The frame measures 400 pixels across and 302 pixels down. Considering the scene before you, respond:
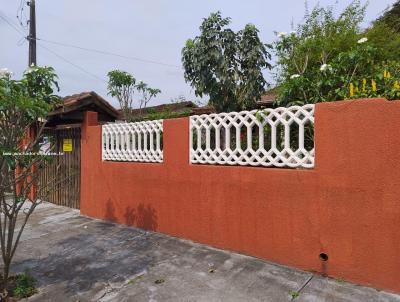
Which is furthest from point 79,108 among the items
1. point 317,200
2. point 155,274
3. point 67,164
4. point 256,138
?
point 317,200

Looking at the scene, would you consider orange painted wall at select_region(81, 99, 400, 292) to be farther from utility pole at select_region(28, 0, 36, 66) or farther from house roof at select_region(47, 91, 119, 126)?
utility pole at select_region(28, 0, 36, 66)

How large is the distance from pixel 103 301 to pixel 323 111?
3.09 meters

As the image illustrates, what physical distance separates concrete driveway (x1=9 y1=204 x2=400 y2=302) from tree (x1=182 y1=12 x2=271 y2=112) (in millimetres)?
2855

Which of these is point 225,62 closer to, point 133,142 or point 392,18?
point 133,142

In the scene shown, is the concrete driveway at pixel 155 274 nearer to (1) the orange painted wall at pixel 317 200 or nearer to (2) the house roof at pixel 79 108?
(1) the orange painted wall at pixel 317 200

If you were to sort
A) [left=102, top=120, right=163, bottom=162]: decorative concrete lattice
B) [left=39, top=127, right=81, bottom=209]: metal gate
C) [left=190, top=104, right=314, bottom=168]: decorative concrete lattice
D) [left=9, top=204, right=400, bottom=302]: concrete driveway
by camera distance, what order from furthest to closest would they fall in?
[left=39, top=127, right=81, bottom=209]: metal gate < [left=102, top=120, right=163, bottom=162]: decorative concrete lattice < [left=190, top=104, right=314, bottom=168]: decorative concrete lattice < [left=9, top=204, right=400, bottom=302]: concrete driveway

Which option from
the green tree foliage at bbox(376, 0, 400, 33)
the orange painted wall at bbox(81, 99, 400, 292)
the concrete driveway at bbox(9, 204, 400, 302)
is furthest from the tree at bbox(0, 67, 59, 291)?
the green tree foliage at bbox(376, 0, 400, 33)

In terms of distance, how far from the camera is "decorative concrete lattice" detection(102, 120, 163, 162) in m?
5.26

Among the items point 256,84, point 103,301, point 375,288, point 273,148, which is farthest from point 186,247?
point 256,84

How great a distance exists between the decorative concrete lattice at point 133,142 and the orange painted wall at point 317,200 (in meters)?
0.24

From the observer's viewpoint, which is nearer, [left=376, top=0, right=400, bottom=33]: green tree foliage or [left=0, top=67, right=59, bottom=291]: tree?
[left=0, top=67, right=59, bottom=291]: tree

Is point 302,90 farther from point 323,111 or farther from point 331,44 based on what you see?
point 331,44

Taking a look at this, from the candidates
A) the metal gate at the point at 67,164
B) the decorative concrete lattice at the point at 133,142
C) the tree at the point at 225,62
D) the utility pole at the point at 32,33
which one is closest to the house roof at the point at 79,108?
the metal gate at the point at 67,164

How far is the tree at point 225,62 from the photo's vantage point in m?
5.67
